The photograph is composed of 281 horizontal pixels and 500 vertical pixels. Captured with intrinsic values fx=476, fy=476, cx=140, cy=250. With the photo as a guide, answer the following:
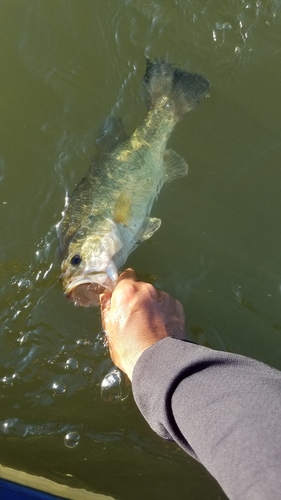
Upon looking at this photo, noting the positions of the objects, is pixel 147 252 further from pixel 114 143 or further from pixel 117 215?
pixel 114 143

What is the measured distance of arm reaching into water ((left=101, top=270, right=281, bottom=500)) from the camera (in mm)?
1511

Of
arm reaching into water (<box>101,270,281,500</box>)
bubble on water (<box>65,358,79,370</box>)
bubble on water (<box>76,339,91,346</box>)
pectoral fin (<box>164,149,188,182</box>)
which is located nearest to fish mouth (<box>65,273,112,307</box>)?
bubble on water (<box>76,339,91,346</box>)

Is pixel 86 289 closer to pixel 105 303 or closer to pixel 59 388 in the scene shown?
pixel 105 303

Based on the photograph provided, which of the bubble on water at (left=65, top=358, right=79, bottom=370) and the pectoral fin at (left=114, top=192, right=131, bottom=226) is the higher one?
the pectoral fin at (left=114, top=192, right=131, bottom=226)

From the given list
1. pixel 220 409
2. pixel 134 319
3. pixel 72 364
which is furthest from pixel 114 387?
pixel 220 409

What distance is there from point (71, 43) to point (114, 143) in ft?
5.45

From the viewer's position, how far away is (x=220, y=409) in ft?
5.65

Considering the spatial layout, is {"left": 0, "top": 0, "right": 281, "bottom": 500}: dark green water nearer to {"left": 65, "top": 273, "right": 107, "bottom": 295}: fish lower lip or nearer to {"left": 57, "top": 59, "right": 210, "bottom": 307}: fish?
{"left": 57, "top": 59, "right": 210, "bottom": 307}: fish

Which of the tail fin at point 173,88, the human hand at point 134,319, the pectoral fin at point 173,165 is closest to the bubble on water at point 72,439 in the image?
the human hand at point 134,319

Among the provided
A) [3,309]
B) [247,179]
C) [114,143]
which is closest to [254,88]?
[247,179]

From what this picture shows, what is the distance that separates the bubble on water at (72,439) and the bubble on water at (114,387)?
12.7 inches

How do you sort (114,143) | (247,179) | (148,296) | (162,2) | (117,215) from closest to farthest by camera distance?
(148,296), (117,215), (114,143), (247,179), (162,2)

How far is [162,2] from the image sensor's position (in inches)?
179

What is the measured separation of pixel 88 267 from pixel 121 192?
2.08 ft
